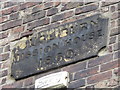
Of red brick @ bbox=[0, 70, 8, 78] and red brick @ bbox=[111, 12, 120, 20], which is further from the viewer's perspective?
red brick @ bbox=[0, 70, 8, 78]

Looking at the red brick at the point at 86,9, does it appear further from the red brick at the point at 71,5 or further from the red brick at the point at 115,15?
the red brick at the point at 115,15

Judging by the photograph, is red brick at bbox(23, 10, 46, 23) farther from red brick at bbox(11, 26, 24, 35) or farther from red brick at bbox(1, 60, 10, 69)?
→ red brick at bbox(1, 60, 10, 69)

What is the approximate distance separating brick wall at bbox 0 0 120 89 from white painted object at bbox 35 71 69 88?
4cm

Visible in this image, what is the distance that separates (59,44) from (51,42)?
72 millimetres

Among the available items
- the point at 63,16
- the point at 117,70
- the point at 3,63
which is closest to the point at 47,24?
the point at 63,16

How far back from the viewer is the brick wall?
3719 millimetres

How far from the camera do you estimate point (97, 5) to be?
4113 mm

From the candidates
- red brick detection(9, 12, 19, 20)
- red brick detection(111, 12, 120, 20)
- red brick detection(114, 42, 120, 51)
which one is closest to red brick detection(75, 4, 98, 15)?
red brick detection(111, 12, 120, 20)

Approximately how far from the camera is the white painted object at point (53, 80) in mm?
3758

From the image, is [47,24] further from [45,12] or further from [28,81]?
[28,81]

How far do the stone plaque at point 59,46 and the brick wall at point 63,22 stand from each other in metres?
0.04

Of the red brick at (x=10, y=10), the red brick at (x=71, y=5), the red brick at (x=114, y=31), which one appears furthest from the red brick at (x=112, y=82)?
the red brick at (x=10, y=10)

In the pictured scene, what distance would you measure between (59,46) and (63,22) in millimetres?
211

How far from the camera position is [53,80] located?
3789 mm
